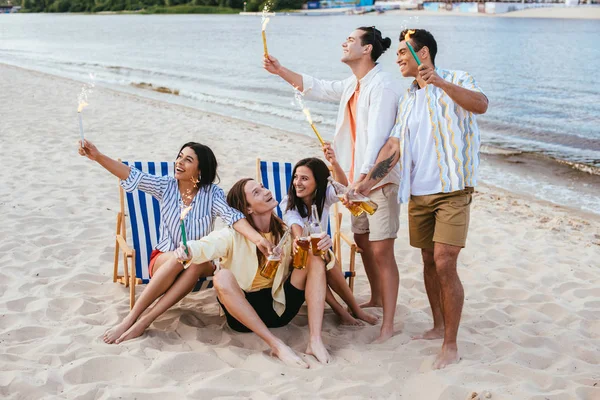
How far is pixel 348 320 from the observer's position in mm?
4004

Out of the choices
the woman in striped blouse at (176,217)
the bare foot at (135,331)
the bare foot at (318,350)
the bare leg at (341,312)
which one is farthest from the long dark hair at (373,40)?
the bare foot at (135,331)

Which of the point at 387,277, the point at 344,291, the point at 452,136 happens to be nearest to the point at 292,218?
the point at 344,291

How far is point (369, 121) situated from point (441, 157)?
0.57 meters

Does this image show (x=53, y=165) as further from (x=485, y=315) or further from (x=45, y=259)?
(x=485, y=315)

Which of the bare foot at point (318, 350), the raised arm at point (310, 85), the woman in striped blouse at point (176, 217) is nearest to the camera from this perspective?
the bare foot at point (318, 350)

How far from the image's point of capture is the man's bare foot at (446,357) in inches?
134

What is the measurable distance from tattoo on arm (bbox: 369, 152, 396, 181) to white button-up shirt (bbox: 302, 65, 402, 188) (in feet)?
0.21

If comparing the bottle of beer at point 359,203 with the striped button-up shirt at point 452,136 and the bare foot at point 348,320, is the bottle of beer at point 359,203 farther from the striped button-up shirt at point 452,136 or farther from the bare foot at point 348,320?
the bare foot at point 348,320

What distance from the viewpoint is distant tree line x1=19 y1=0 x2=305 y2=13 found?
98.9 metres

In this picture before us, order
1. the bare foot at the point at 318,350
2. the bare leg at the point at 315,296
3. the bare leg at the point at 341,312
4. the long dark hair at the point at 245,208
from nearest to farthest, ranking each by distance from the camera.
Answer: the bare foot at the point at 318,350 → the bare leg at the point at 315,296 → the long dark hair at the point at 245,208 → the bare leg at the point at 341,312

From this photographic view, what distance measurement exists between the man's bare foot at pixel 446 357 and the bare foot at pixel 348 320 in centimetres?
66

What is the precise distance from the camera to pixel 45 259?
4844 millimetres

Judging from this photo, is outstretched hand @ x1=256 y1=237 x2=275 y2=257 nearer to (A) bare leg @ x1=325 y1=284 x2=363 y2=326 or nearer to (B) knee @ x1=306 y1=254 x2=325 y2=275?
(B) knee @ x1=306 y1=254 x2=325 y2=275

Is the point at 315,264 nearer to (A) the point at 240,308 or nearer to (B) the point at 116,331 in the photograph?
(A) the point at 240,308
